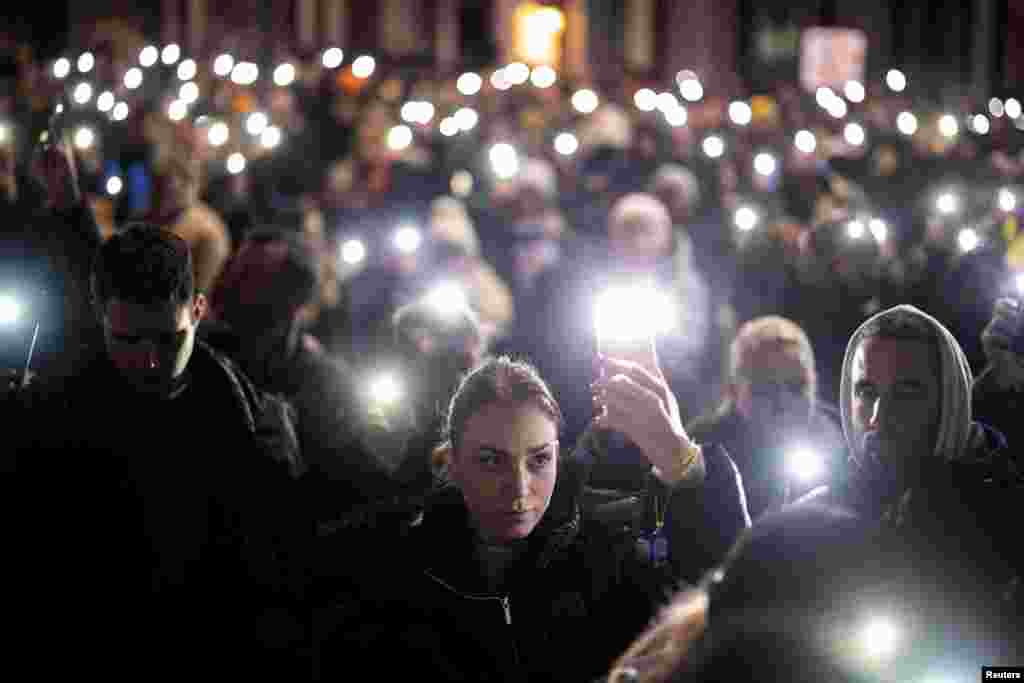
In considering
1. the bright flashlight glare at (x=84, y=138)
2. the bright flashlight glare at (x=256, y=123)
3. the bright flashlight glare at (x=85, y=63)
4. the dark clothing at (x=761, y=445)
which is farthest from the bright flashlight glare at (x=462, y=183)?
the dark clothing at (x=761, y=445)

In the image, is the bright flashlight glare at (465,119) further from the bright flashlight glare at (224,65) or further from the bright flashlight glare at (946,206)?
the bright flashlight glare at (946,206)

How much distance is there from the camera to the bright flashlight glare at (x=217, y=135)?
37.3 feet

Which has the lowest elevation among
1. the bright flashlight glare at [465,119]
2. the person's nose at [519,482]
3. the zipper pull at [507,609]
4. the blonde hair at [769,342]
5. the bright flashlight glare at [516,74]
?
the zipper pull at [507,609]

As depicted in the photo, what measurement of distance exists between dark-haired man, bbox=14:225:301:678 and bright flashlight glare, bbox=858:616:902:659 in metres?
1.77

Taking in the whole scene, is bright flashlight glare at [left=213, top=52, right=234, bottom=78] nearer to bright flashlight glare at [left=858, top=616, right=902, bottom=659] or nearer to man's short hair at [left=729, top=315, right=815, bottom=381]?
man's short hair at [left=729, top=315, right=815, bottom=381]

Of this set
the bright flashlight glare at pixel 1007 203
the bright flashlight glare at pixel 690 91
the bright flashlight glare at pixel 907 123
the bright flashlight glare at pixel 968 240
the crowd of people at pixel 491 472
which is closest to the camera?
the crowd of people at pixel 491 472

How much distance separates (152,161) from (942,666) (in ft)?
26.4

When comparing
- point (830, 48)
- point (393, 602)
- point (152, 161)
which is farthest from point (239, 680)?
point (830, 48)

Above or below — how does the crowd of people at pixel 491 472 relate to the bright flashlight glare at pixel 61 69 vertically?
below

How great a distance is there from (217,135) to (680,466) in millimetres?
8115

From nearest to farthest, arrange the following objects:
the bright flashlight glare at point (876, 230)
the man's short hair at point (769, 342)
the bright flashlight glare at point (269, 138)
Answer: the man's short hair at point (769, 342) → the bright flashlight glare at point (876, 230) → the bright flashlight glare at point (269, 138)

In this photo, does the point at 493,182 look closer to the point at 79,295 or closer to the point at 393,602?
the point at 79,295

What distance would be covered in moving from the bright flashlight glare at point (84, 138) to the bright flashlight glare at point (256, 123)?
1.62 metres

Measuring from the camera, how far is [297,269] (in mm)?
5750
